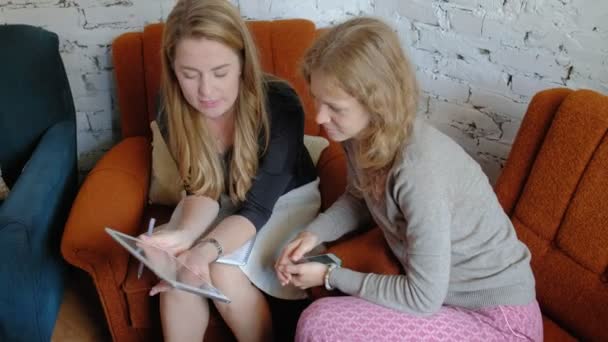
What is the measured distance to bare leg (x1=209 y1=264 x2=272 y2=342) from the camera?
4.09 feet

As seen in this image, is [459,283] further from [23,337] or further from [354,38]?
[23,337]

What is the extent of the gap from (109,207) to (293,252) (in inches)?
19.9

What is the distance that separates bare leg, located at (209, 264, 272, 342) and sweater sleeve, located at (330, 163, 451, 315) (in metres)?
0.33

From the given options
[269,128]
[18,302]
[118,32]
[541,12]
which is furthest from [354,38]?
[118,32]

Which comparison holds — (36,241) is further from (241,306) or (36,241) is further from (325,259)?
(325,259)

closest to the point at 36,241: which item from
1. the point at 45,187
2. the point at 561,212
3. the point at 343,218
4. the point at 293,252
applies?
the point at 45,187

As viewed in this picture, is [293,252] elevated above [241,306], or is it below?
above

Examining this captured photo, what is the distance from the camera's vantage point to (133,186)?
148 centimetres

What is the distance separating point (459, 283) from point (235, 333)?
0.54 meters

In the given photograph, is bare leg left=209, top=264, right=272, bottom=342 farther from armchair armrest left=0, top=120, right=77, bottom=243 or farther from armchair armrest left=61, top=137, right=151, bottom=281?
armchair armrest left=0, top=120, right=77, bottom=243

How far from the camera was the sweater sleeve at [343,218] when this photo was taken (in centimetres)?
127

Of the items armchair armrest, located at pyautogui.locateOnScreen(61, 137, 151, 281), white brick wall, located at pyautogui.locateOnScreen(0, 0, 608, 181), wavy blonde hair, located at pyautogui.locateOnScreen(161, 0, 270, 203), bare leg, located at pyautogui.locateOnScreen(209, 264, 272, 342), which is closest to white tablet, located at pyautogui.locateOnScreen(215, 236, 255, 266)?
bare leg, located at pyautogui.locateOnScreen(209, 264, 272, 342)

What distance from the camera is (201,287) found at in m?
1.05

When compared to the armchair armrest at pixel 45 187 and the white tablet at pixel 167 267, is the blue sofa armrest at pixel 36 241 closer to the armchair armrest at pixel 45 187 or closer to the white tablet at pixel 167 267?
the armchair armrest at pixel 45 187
